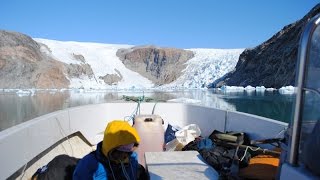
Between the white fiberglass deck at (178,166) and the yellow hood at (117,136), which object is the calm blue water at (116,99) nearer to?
the white fiberglass deck at (178,166)

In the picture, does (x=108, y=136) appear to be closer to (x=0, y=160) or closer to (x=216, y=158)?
(x=0, y=160)

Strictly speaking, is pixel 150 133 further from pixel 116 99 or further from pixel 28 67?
pixel 28 67

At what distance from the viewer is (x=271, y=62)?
44.0 meters

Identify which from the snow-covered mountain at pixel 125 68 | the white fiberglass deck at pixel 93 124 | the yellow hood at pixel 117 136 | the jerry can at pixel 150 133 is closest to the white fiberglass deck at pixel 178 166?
the yellow hood at pixel 117 136

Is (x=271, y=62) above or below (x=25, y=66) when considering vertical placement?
above

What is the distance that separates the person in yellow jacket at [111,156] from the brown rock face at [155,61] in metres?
64.6

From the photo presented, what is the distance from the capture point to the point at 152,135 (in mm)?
3500

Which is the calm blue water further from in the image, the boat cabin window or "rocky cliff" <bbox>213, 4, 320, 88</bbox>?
"rocky cliff" <bbox>213, 4, 320, 88</bbox>

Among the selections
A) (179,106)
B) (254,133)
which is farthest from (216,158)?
(179,106)

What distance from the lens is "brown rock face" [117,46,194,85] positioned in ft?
229

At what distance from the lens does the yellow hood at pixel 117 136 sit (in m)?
1.71

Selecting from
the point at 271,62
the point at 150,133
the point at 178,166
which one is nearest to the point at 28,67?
the point at 271,62

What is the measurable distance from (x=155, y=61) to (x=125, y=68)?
924 centimetres

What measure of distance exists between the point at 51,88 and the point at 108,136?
49532mm
